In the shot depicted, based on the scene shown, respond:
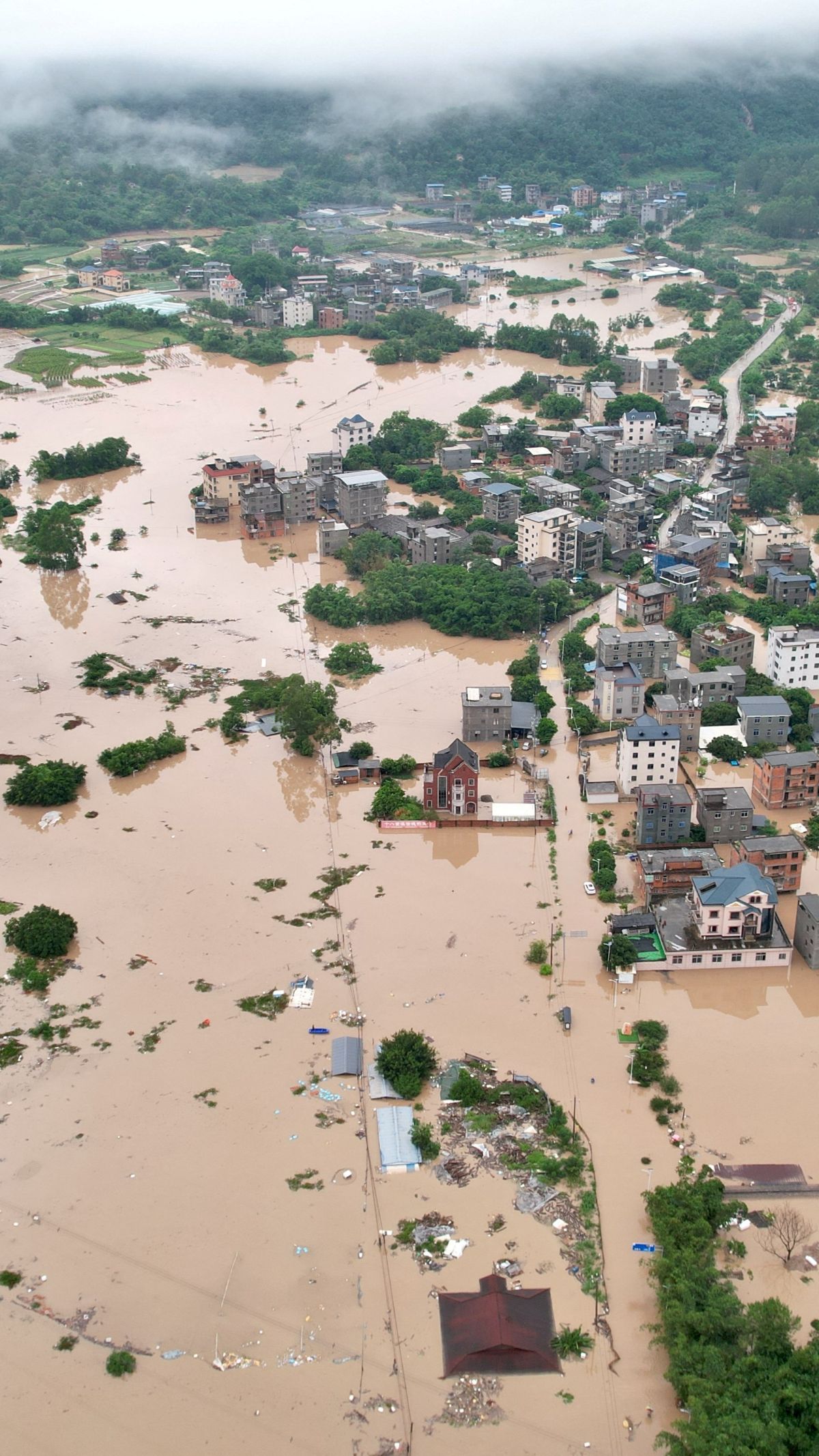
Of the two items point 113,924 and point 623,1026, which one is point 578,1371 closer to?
point 623,1026

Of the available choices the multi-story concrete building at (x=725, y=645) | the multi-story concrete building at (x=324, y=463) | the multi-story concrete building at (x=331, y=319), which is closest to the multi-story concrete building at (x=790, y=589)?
the multi-story concrete building at (x=725, y=645)

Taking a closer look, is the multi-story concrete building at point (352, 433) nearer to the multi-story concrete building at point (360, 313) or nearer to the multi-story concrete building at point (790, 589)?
the multi-story concrete building at point (790, 589)

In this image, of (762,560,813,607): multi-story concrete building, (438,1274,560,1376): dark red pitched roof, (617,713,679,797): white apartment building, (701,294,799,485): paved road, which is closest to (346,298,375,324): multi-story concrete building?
(701,294,799,485): paved road

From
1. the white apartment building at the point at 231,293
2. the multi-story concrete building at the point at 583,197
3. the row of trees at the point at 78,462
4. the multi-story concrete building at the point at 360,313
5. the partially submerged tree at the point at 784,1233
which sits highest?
the multi-story concrete building at the point at 583,197

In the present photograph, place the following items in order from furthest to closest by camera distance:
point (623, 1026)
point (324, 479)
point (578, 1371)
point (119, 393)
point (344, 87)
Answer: point (344, 87) < point (119, 393) < point (324, 479) < point (623, 1026) < point (578, 1371)

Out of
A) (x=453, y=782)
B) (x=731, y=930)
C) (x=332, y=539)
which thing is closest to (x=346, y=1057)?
(x=731, y=930)

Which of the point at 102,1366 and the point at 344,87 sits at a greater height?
the point at 344,87

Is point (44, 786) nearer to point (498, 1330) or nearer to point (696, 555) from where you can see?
point (498, 1330)

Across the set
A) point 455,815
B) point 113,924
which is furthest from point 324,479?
point 113,924
